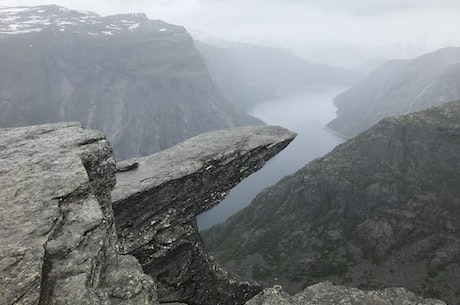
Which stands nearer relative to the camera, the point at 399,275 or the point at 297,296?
the point at 297,296

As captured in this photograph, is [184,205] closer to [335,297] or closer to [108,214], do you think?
[108,214]

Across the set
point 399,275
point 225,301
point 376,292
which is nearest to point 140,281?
point 376,292

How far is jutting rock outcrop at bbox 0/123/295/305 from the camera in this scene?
15023 millimetres

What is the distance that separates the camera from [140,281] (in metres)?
17.6

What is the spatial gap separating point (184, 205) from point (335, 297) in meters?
13.8

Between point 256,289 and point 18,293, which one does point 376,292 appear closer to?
point 256,289

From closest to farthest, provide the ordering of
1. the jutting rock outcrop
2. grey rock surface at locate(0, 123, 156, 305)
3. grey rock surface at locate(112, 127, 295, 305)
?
1. grey rock surface at locate(0, 123, 156, 305)
2. the jutting rock outcrop
3. grey rock surface at locate(112, 127, 295, 305)

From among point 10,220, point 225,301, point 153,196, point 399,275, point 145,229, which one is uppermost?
point 10,220

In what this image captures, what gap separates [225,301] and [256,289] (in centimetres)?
336

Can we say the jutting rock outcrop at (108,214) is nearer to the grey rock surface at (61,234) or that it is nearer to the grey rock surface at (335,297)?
the grey rock surface at (61,234)

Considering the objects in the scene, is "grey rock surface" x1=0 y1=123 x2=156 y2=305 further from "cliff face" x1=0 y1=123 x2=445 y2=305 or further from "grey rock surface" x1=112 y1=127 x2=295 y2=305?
"grey rock surface" x1=112 y1=127 x2=295 y2=305

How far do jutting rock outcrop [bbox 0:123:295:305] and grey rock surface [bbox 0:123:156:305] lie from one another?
0.13ft

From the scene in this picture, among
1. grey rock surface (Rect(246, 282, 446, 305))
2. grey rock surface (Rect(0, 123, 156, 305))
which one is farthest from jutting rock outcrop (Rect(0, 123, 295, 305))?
grey rock surface (Rect(246, 282, 446, 305))

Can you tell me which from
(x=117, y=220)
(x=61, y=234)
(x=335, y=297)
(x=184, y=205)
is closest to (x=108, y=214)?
(x=117, y=220)
